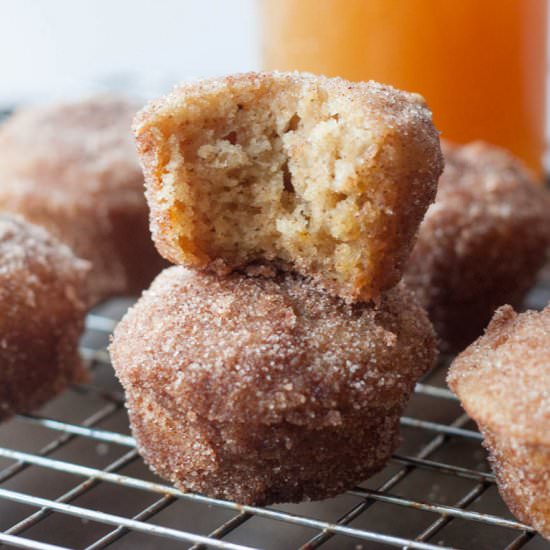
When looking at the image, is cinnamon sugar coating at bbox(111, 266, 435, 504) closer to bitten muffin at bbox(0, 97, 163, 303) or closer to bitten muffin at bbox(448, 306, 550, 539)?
bitten muffin at bbox(448, 306, 550, 539)

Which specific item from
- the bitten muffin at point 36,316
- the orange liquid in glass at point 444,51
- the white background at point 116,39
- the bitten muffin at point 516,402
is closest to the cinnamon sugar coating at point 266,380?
the bitten muffin at point 516,402

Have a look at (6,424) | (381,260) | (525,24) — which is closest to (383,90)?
(381,260)

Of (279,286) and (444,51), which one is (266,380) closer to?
(279,286)

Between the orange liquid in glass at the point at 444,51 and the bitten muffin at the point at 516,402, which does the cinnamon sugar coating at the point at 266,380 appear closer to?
the bitten muffin at the point at 516,402

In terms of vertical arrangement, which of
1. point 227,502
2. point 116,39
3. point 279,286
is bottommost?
point 227,502

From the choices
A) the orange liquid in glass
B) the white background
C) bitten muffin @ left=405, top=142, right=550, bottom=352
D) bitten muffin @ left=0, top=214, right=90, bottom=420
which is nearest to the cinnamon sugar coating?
bitten muffin @ left=0, top=214, right=90, bottom=420

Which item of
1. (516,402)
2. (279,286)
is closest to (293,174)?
(279,286)
